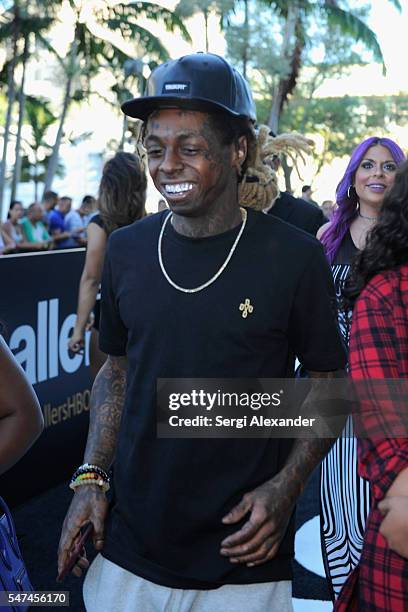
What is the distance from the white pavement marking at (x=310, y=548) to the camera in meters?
4.78

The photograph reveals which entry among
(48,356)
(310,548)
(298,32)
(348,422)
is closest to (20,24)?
(298,32)

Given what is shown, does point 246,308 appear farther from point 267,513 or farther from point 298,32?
point 298,32

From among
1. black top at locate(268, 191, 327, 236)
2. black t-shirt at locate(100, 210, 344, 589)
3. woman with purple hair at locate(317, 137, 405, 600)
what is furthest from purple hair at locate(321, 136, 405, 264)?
black t-shirt at locate(100, 210, 344, 589)

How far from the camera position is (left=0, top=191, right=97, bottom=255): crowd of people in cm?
1339

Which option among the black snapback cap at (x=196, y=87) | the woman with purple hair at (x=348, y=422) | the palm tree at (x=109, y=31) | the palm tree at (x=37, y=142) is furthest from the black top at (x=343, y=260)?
the palm tree at (x=37, y=142)

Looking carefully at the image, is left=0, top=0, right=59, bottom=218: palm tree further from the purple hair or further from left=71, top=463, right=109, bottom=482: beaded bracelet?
left=71, top=463, right=109, bottom=482: beaded bracelet

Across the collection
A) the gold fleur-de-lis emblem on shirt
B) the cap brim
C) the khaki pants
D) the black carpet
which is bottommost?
the black carpet

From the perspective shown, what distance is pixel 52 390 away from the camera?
20.0 feet

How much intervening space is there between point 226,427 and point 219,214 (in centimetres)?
58

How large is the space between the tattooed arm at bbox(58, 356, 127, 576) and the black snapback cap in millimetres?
757

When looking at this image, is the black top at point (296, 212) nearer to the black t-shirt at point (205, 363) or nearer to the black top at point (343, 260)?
the black top at point (343, 260)

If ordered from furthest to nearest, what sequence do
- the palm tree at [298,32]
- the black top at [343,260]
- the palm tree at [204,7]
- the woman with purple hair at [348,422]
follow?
the palm tree at [204,7], the palm tree at [298,32], the black top at [343,260], the woman with purple hair at [348,422]

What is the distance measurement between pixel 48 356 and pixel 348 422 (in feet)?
9.22

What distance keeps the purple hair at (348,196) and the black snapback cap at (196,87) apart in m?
2.27
